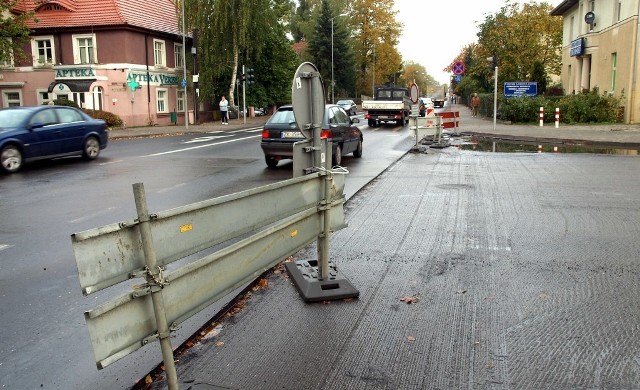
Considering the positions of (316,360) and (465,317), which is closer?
(316,360)

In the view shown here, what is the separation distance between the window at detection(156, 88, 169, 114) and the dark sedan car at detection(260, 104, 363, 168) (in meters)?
27.4

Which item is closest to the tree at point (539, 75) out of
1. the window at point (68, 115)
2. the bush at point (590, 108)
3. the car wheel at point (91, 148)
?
the bush at point (590, 108)

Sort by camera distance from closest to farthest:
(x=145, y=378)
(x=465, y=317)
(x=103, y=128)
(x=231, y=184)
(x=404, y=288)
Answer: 1. (x=145, y=378)
2. (x=465, y=317)
3. (x=404, y=288)
4. (x=231, y=184)
5. (x=103, y=128)

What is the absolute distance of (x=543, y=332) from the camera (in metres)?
4.32

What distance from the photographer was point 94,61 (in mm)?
37281

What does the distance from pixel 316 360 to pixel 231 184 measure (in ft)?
27.2

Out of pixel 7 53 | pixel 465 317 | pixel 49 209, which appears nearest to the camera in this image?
pixel 465 317

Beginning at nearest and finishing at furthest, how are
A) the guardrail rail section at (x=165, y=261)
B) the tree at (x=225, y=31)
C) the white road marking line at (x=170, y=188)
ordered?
1. the guardrail rail section at (x=165, y=261)
2. the white road marking line at (x=170, y=188)
3. the tree at (x=225, y=31)

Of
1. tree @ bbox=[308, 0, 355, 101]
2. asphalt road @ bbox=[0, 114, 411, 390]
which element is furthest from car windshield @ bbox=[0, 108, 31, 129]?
tree @ bbox=[308, 0, 355, 101]

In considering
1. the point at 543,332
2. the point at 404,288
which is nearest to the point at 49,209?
the point at 404,288

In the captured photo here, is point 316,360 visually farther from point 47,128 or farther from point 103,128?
point 103,128

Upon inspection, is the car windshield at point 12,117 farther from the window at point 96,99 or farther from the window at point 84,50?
the window at point 84,50

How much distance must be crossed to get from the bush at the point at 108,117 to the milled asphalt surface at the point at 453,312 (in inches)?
1117

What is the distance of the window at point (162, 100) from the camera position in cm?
4076
